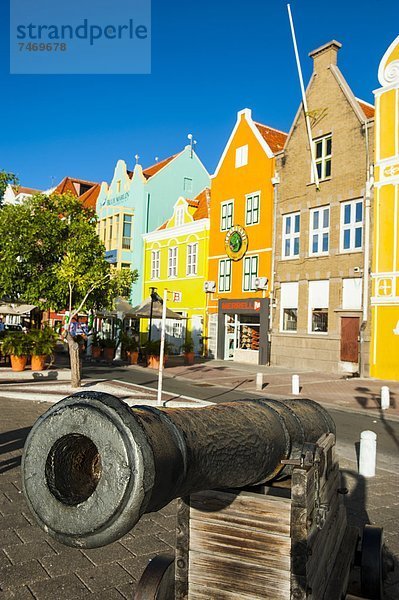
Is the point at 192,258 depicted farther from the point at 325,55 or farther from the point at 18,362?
the point at 18,362

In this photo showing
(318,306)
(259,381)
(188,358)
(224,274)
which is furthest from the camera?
(224,274)

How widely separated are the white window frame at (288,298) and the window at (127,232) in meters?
15.6

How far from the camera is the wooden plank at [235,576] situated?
2.40m

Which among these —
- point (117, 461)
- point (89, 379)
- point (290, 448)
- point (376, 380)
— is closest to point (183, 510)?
point (290, 448)

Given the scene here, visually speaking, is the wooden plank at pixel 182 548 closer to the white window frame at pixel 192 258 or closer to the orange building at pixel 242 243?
the orange building at pixel 242 243

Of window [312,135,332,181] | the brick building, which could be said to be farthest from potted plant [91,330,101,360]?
window [312,135,332,181]

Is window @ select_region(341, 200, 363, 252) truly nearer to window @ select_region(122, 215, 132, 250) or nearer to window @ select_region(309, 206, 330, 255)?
window @ select_region(309, 206, 330, 255)

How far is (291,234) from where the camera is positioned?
2542 centimetres

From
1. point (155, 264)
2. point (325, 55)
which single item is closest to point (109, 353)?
point (155, 264)

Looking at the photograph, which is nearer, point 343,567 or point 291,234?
point 343,567

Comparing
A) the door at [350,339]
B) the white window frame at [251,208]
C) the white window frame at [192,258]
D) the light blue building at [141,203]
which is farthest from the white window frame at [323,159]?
the light blue building at [141,203]

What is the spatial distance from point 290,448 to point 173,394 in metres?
11.6

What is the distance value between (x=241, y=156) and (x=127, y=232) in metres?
12.2

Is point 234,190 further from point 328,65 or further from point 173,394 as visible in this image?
point 173,394
